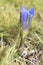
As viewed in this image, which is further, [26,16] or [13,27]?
[13,27]

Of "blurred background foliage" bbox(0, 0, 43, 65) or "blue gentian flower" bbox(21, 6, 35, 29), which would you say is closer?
"blue gentian flower" bbox(21, 6, 35, 29)

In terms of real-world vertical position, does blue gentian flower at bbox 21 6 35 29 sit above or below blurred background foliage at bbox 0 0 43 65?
above

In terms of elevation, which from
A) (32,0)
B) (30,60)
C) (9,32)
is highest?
(32,0)

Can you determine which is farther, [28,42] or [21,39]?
[28,42]

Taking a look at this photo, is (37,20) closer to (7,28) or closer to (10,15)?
(10,15)

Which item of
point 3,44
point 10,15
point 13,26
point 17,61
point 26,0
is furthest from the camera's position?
point 26,0

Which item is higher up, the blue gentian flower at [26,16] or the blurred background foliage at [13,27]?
the blue gentian flower at [26,16]

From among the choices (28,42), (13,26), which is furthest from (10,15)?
(28,42)

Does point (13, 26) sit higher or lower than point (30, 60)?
higher

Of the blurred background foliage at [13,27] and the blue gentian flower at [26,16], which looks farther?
the blurred background foliage at [13,27]

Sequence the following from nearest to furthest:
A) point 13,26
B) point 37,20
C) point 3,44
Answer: point 3,44 < point 13,26 < point 37,20

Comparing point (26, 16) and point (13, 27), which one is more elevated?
point (26, 16)
